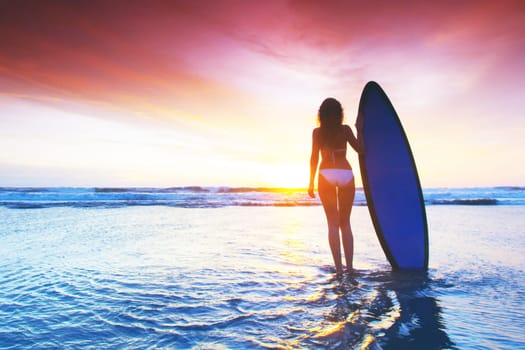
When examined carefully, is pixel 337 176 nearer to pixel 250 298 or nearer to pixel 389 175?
pixel 389 175

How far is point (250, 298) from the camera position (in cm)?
284

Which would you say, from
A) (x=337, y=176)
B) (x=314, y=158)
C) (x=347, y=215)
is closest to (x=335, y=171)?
(x=337, y=176)

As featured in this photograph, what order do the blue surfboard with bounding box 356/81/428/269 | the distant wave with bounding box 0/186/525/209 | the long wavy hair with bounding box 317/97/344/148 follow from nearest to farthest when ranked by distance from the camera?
the long wavy hair with bounding box 317/97/344/148 < the blue surfboard with bounding box 356/81/428/269 < the distant wave with bounding box 0/186/525/209

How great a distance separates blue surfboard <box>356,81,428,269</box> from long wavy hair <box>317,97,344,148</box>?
0.45 m

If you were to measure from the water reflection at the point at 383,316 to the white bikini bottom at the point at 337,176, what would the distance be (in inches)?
42.3

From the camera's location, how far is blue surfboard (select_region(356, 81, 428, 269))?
409 centimetres

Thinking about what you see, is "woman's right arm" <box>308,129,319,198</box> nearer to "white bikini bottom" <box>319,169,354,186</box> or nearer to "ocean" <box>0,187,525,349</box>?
"white bikini bottom" <box>319,169,354,186</box>

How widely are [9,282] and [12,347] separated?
1.68 m

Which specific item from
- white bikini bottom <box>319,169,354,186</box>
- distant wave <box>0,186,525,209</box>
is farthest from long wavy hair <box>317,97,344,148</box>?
distant wave <box>0,186,525,209</box>

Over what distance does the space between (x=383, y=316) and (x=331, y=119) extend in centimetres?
216

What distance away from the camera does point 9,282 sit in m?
3.23

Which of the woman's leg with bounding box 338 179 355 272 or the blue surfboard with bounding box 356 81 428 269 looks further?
the blue surfboard with bounding box 356 81 428 269

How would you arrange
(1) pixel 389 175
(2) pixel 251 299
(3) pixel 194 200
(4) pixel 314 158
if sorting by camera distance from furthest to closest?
(3) pixel 194 200 → (1) pixel 389 175 → (4) pixel 314 158 → (2) pixel 251 299

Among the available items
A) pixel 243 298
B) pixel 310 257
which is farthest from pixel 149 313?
pixel 310 257
